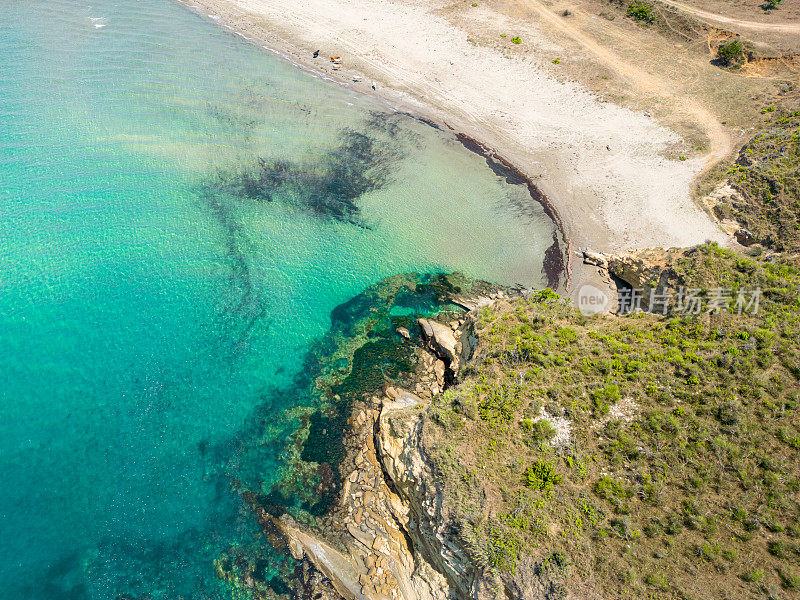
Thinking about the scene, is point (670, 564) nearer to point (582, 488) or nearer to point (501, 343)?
point (582, 488)

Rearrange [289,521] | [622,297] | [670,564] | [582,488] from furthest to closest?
[622,297]
[289,521]
[582,488]
[670,564]

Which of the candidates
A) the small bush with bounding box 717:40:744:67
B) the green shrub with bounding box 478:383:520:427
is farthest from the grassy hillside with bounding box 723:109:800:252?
the green shrub with bounding box 478:383:520:427

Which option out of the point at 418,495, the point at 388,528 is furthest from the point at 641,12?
the point at 388,528

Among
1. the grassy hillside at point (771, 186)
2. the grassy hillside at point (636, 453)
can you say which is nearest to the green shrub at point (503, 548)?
the grassy hillside at point (636, 453)

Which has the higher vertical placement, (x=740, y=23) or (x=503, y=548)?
(x=740, y=23)

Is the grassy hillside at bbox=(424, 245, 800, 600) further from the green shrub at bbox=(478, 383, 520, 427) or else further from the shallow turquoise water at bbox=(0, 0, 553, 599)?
the shallow turquoise water at bbox=(0, 0, 553, 599)

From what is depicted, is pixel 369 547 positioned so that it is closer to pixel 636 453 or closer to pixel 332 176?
pixel 636 453

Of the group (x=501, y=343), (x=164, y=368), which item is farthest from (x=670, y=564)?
(x=164, y=368)
